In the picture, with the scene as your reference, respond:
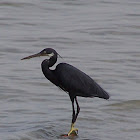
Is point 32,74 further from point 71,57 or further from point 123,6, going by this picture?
point 123,6

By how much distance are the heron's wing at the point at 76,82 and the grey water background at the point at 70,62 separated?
55cm

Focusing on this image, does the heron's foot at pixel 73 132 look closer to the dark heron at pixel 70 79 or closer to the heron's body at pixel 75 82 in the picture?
the dark heron at pixel 70 79

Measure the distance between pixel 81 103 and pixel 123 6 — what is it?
9018 millimetres

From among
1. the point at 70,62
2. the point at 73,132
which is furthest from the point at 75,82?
the point at 70,62

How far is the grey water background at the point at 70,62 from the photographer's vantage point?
918cm

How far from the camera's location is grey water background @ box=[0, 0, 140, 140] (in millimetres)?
9180

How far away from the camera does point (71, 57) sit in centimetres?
1344

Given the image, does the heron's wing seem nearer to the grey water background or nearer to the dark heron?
the dark heron

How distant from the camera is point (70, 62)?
42.9 ft

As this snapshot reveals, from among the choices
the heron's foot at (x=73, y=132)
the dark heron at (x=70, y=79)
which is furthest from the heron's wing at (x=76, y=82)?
the heron's foot at (x=73, y=132)

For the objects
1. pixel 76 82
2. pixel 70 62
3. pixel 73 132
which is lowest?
pixel 70 62

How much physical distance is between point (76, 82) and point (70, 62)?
4.30m

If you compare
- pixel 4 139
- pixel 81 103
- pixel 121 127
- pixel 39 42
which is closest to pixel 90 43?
pixel 39 42

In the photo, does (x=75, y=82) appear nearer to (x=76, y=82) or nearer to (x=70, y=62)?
(x=76, y=82)
